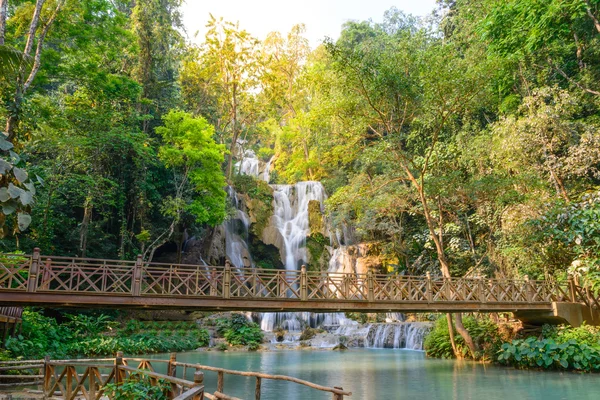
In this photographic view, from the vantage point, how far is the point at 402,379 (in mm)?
12898

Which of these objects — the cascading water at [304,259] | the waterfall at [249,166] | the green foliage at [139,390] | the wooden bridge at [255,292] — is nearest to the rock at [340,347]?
the cascading water at [304,259]

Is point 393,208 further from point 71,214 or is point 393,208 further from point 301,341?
point 71,214

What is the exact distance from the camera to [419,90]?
16578mm

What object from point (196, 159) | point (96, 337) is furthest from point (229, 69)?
point (96, 337)

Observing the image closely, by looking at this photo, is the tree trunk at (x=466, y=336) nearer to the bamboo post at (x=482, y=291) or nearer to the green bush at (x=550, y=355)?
the green bush at (x=550, y=355)

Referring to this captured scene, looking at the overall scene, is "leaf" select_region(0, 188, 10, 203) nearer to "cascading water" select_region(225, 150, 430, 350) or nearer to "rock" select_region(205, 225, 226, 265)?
"cascading water" select_region(225, 150, 430, 350)

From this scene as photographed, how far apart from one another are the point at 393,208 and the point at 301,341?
26.5ft

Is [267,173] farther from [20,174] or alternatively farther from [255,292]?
[20,174]

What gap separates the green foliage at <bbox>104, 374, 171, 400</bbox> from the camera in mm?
6707

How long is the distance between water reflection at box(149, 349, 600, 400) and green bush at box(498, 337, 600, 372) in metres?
0.53

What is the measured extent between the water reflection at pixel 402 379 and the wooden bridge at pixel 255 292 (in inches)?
76.4

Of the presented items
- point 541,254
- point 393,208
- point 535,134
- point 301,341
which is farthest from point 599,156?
point 301,341

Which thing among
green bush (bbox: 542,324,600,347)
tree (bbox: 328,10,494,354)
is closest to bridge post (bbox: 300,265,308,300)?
tree (bbox: 328,10,494,354)

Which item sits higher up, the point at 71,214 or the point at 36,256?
the point at 71,214
